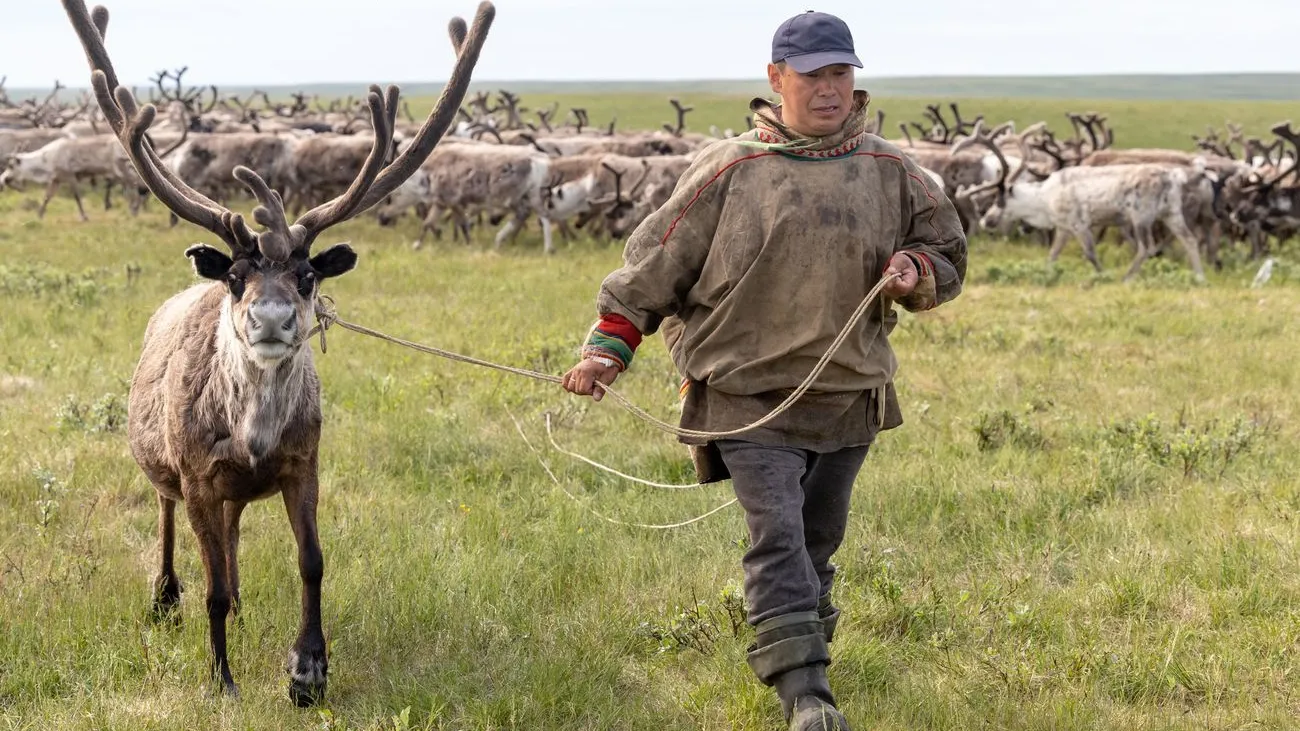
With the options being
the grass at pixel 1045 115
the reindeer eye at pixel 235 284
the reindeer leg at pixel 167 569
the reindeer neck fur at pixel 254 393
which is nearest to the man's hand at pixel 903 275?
the reindeer neck fur at pixel 254 393

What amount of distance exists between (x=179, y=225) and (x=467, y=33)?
16123 millimetres

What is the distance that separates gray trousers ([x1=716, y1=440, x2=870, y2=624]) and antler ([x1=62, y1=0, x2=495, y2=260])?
1.51 m

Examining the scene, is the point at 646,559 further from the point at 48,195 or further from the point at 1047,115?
the point at 1047,115

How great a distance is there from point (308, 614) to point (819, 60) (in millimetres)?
2327

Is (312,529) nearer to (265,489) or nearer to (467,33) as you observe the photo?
(265,489)

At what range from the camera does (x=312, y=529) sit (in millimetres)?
3906

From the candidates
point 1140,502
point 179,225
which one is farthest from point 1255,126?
point 1140,502

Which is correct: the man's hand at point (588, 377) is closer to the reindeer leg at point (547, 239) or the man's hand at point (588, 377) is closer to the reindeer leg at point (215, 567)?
the reindeer leg at point (215, 567)

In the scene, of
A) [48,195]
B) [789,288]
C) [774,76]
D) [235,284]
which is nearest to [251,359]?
[235,284]

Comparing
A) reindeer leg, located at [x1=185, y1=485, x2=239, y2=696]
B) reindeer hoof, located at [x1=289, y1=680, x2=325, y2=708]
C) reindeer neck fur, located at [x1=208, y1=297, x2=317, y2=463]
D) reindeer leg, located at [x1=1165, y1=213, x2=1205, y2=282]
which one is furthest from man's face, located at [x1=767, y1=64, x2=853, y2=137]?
reindeer leg, located at [x1=1165, y1=213, x2=1205, y2=282]

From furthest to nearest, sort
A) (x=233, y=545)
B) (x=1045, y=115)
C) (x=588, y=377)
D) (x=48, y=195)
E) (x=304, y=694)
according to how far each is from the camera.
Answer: (x=1045, y=115), (x=48, y=195), (x=233, y=545), (x=304, y=694), (x=588, y=377)

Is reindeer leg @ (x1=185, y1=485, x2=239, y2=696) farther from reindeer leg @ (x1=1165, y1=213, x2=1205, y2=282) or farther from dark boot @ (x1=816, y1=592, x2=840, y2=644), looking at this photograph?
reindeer leg @ (x1=1165, y1=213, x2=1205, y2=282)

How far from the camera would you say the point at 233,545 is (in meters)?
4.54

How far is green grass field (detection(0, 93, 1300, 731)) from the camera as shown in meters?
3.88
